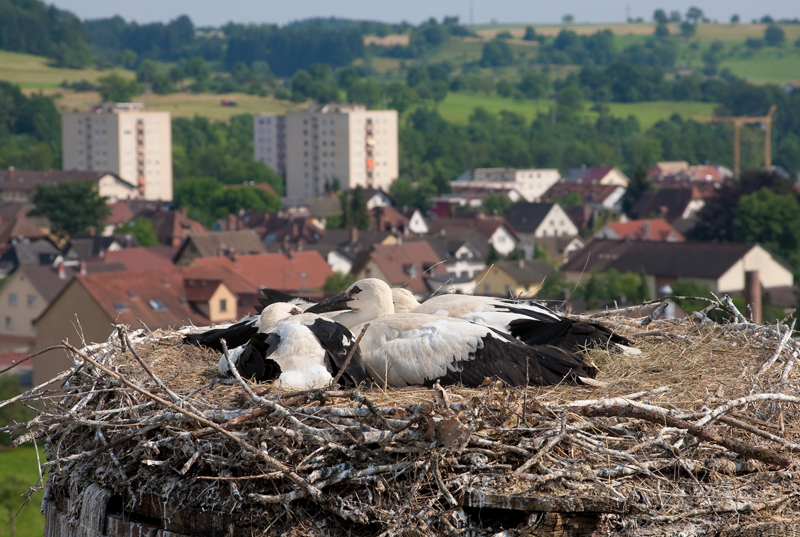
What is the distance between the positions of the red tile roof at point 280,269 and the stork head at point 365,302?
46.1 m

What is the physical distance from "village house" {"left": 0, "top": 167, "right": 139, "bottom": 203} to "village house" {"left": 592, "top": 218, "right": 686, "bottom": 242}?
191 ft

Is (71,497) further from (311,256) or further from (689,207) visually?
(689,207)

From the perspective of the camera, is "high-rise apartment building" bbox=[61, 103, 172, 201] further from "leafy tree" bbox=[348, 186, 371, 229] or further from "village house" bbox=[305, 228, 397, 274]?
"village house" bbox=[305, 228, 397, 274]

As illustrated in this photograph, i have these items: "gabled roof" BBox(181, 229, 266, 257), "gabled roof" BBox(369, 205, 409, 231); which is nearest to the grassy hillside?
"gabled roof" BBox(369, 205, 409, 231)

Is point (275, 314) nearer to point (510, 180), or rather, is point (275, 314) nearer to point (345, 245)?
point (345, 245)

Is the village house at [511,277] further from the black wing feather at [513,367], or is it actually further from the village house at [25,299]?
the black wing feather at [513,367]

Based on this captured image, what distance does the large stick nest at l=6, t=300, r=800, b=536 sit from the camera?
4754mm

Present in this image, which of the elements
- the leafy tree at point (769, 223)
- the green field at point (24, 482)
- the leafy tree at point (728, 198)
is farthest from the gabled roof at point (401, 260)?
the leafy tree at point (728, 198)

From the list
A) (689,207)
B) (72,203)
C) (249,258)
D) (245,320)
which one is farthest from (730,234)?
(245,320)

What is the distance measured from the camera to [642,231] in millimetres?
98125

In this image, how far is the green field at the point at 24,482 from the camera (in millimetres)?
31422

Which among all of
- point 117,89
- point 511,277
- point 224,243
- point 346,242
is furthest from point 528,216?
point 117,89

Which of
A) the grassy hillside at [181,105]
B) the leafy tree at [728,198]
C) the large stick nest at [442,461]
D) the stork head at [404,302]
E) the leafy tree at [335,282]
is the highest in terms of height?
the grassy hillside at [181,105]

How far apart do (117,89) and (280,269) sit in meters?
134
